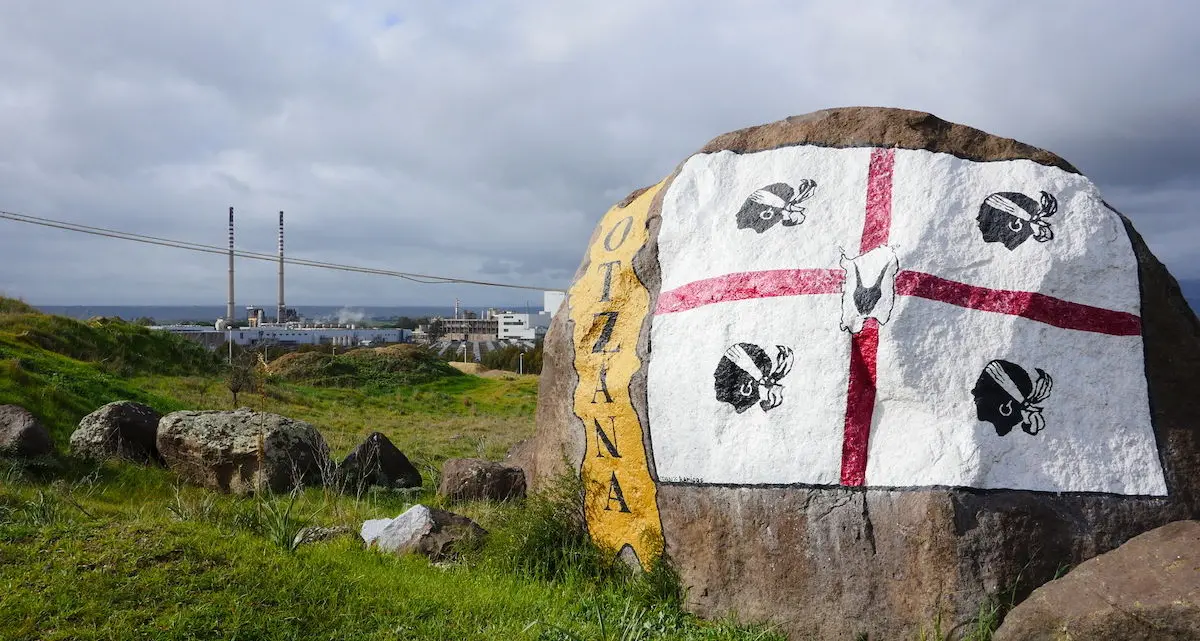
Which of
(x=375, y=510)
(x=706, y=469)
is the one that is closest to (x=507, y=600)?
(x=706, y=469)

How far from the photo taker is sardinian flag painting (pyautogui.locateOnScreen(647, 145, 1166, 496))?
5266mm

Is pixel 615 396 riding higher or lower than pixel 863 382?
lower

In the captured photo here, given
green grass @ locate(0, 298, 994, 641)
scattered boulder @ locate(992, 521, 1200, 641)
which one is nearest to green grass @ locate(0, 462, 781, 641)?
green grass @ locate(0, 298, 994, 641)

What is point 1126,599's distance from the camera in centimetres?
441

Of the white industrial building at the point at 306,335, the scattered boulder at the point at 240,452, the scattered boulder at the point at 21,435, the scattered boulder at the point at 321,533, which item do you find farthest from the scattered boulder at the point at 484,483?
the white industrial building at the point at 306,335

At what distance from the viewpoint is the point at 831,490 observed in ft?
17.4

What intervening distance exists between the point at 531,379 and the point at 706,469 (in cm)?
2889

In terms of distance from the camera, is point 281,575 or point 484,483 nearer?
point 281,575

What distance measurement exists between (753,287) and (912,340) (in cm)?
109

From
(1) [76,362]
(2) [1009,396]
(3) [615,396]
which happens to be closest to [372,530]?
(3) [615,396]

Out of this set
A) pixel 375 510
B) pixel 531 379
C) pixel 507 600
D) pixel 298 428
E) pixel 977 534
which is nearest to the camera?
pixel 977 534

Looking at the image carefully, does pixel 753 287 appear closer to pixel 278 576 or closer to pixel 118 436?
pixel 278 576

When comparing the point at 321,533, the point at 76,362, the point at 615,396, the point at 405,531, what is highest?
the point at 615,396

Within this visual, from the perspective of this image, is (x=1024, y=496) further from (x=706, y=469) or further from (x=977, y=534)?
(x=706, y=469)
